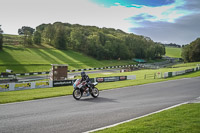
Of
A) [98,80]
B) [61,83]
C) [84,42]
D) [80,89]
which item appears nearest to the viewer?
[80,89]

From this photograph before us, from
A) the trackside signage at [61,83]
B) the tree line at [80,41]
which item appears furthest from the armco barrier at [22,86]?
the tree line at [80,41]

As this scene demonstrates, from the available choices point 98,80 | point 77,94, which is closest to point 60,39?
point 98,80

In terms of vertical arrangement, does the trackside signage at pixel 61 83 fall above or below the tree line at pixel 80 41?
below

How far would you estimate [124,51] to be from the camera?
97938 millimetres

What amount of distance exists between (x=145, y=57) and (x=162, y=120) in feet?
369

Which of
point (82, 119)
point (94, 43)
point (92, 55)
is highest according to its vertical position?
point (94, 43)

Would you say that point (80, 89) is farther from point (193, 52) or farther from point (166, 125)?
point (193, 52)

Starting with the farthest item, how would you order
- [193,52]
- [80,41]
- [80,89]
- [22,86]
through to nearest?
[193,52] < [80,41] < [22,86] < [80,89]

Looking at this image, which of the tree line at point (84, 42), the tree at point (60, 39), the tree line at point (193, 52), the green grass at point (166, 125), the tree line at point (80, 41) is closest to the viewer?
the green grass at point (166, 125)

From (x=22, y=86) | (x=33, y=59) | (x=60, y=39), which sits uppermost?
(x=60, y=39)

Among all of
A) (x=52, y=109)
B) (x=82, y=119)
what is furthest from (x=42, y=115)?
(x=82, y=119)

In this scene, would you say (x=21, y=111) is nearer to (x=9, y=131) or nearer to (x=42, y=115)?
(x=42, y=115)

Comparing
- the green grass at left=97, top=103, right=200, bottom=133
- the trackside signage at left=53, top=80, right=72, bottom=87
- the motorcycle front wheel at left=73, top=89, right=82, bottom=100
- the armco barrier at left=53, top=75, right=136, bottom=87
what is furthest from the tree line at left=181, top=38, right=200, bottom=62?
the green grass at left=97, top=103, right=200, bottom=133

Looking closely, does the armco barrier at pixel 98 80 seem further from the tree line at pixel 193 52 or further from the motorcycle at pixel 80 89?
the tree line at pixel 193 52
